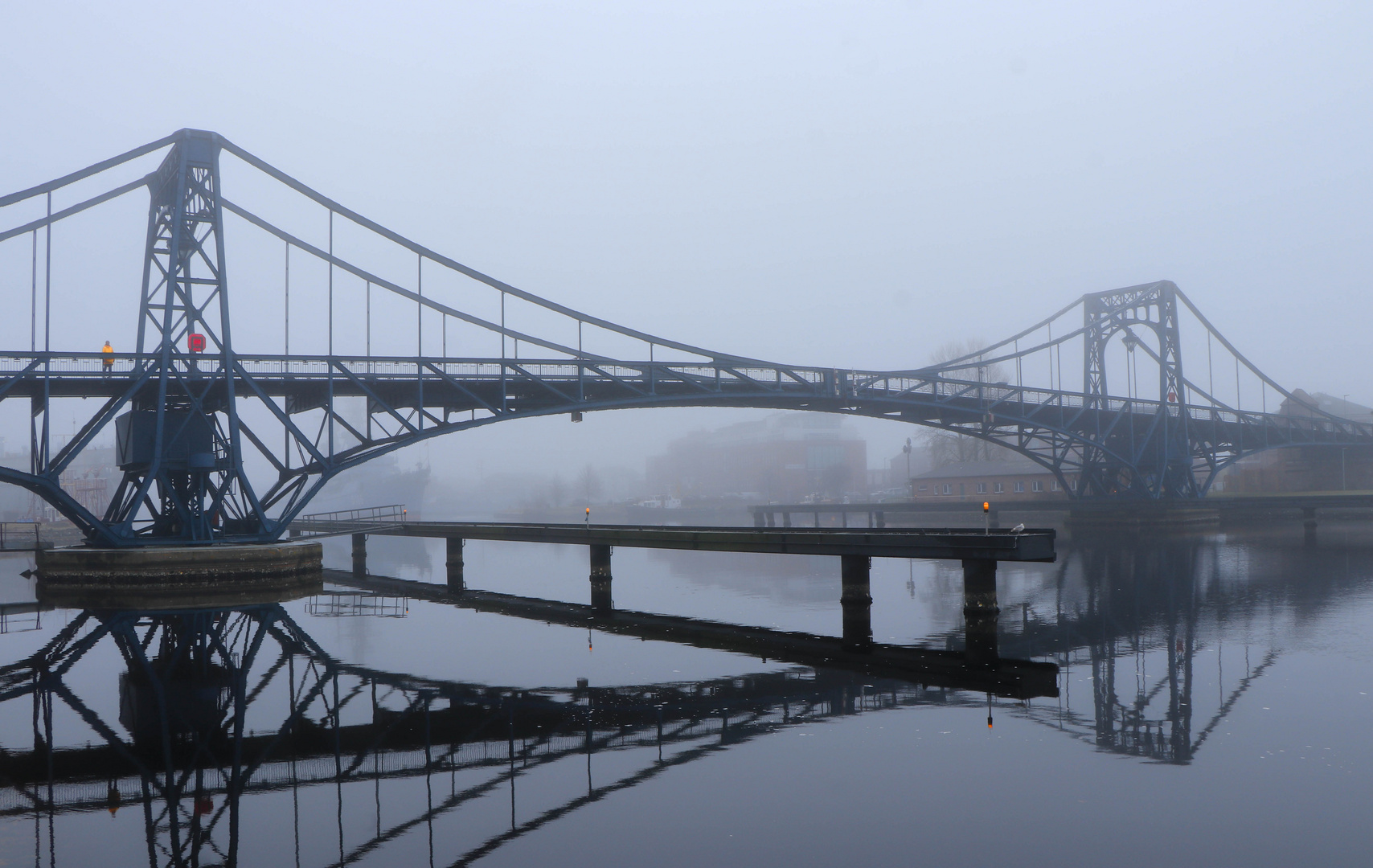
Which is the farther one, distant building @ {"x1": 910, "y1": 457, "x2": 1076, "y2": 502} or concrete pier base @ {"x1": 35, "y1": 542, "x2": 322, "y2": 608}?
distant building @ {"x1": 910, "y1": 457, "x2": 1076, "y2": 502}

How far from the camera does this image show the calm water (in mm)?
8164

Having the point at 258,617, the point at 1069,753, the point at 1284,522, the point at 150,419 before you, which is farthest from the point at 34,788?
the point at 1284,522

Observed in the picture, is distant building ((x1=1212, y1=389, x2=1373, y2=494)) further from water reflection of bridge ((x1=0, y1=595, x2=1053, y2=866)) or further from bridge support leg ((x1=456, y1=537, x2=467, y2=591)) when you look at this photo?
water reflection of bridge ((x1=0, y1=595, x2=1053, y2=866))

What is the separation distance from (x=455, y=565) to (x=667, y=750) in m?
27.9

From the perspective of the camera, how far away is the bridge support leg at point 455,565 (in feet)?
119

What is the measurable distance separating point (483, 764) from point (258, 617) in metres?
16.2

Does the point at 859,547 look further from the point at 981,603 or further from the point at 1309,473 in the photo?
the point at 1309,473

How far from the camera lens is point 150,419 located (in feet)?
108

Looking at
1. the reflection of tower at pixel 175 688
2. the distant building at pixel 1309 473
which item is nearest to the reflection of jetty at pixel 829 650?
the reflection of tower at pixel 175 688

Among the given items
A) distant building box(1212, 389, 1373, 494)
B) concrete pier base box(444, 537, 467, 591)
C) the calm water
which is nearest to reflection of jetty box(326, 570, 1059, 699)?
the calm water

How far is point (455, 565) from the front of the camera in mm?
37438

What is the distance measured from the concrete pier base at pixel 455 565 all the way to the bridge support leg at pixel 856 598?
17.9 meters

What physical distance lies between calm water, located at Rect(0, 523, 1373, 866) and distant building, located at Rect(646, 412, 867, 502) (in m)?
101

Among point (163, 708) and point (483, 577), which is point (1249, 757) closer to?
point (163, 708)
